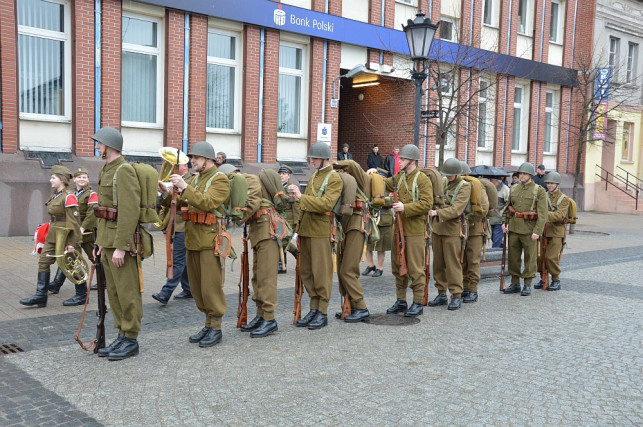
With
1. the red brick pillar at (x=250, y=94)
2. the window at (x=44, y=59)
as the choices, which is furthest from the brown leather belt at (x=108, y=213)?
the red brick pillar at (x=250, y=94)

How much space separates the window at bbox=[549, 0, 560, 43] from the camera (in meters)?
27.1

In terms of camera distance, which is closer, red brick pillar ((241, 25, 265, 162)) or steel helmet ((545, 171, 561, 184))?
steel helmet ((545, 171, 561, 184))

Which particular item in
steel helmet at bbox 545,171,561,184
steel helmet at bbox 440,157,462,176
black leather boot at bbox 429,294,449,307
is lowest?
black leather boot at bbox 429,294,449,307

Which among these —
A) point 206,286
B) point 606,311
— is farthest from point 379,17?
point 206,286

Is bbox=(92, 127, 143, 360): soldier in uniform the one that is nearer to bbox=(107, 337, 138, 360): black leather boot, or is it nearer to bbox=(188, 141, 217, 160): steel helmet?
bbox=(107, 337, 138, 360): black leather boot

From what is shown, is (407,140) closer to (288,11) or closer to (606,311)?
(288,11)

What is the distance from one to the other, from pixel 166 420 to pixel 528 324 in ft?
15.4

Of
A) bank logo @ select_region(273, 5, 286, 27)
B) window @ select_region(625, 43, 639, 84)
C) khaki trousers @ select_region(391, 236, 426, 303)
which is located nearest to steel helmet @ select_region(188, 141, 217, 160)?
khaki trousers @ select_region(391, 236, 426, 303)

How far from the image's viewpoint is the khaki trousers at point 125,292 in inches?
223

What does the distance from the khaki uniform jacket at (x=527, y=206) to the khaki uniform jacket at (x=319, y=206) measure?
12.4ft

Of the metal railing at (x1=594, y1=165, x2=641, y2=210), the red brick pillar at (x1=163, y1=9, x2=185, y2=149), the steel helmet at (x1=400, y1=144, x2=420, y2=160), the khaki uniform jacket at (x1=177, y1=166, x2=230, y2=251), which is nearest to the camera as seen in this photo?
the khaki uniform jacket at (x1=177, y1=166, x2=230, y2=251)

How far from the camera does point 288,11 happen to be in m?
17.4

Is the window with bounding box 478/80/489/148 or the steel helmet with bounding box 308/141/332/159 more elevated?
the window with bounding box 478/80/489/148

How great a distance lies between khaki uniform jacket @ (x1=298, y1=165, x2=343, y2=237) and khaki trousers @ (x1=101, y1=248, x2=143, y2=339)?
1.95 metres
